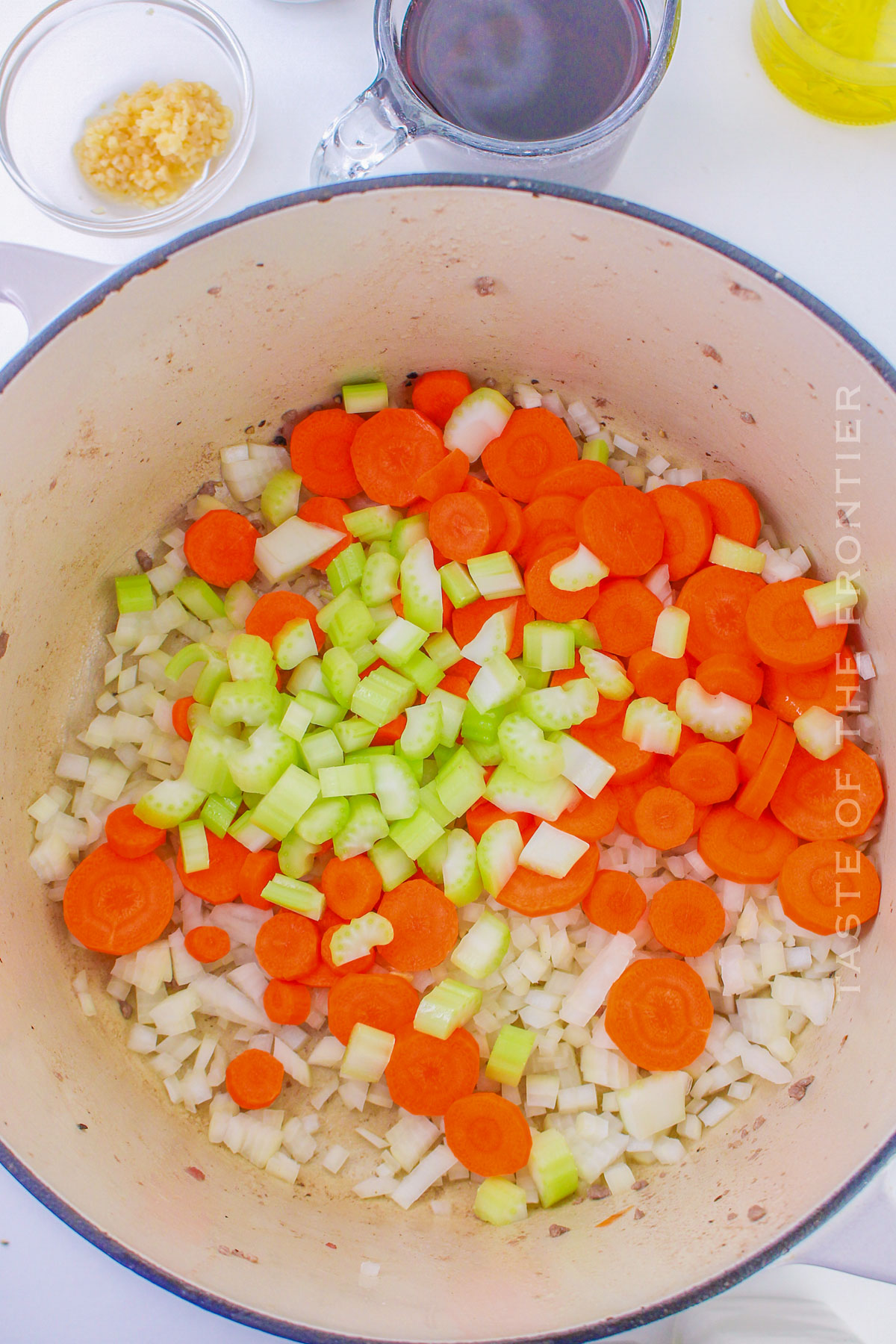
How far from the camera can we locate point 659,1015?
49.2 inches

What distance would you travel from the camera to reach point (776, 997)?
4.12 ft

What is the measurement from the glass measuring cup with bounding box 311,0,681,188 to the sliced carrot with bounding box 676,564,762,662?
1.91ft

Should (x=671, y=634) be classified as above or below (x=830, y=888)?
above

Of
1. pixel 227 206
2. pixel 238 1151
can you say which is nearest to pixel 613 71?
pixel 227 206

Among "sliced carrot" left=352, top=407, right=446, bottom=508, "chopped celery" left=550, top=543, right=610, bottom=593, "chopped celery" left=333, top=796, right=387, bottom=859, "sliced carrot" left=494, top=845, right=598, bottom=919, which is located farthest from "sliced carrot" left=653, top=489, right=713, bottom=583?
"chopped celery" left=333, top=796, right=387, bottom=859

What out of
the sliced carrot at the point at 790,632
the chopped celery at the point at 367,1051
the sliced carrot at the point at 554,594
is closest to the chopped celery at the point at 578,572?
the sliced carrot at the point at 554,594

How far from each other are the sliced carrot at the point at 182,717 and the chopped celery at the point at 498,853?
0.45m

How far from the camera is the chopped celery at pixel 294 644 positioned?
1.33 metres

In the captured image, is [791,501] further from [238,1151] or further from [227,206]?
[238,1151]

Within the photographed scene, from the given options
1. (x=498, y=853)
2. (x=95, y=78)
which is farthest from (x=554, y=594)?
(x=95, y=78)

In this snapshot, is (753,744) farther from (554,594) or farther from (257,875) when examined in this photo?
(257,875)

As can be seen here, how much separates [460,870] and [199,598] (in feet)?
1.83

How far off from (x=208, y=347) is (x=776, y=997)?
1.14 m

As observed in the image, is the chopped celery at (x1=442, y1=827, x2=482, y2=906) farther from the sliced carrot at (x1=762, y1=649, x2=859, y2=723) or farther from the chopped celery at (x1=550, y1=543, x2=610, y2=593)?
the sliced carrot at (x1=762, y1=649, x2=859, y2=723)
